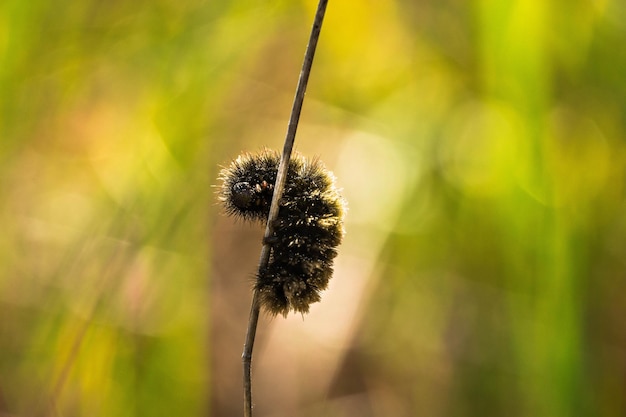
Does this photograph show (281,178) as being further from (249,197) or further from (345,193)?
(345,193)

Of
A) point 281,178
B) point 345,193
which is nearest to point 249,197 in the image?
point 281,178

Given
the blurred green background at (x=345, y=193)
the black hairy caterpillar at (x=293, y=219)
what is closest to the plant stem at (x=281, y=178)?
the black hairy caterpillar at (x=293, y=219)

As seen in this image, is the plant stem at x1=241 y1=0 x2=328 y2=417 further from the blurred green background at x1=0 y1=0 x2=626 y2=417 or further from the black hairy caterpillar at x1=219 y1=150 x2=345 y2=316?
the blurred green background at x1=0 y1=0 x2=626 y2=417

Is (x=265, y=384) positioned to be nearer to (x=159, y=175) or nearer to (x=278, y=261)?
(x=159, y=175)

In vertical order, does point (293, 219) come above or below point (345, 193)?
below

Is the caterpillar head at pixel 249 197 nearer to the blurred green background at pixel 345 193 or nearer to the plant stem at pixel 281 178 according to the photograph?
the plant stem at pixel 281 178

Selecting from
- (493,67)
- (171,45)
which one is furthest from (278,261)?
(171,45)

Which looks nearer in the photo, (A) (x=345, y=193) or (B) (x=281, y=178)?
(B) (x=281, y=178)
